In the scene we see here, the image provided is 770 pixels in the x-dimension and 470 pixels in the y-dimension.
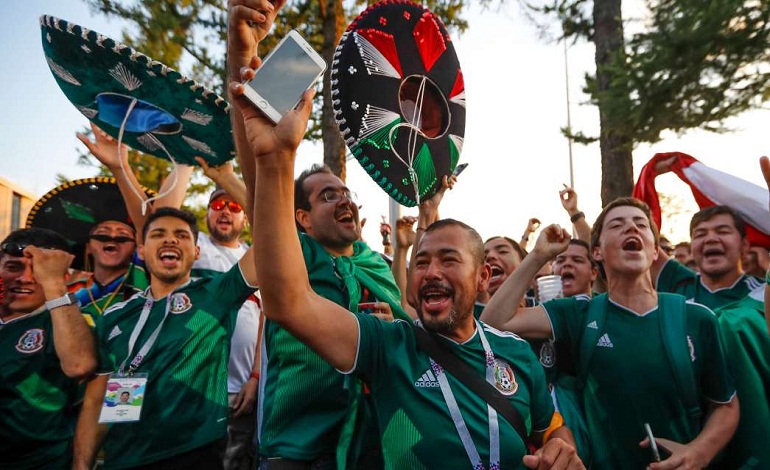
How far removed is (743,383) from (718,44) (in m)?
6.21

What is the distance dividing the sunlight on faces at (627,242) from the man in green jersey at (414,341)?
0.91 metres

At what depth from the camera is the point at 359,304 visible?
279cm

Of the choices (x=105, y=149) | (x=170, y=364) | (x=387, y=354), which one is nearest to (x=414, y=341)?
(x=387, y=354)

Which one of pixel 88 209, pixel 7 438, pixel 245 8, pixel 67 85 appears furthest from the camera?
pixel 88 209

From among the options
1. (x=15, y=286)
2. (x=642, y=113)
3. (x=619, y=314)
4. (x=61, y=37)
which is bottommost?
(x=619, y=314)

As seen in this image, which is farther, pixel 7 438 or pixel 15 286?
pixel 15 286

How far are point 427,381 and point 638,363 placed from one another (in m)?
1.15

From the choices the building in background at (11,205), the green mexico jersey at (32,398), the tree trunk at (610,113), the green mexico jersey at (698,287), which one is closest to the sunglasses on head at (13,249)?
the green mexico jersey at (32,398)

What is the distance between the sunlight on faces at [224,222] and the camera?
4.70m

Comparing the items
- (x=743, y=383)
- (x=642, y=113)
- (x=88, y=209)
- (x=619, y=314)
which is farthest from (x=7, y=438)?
(x=642, y=113)

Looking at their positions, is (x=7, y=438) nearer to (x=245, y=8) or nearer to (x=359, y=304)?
(x=359, y=304)

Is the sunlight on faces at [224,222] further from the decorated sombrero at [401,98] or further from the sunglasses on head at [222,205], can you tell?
the decorated sombrero at [401,98]

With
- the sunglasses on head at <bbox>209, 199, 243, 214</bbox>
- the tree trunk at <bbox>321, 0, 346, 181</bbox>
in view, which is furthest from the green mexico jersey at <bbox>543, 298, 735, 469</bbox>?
the tree trunk at <bbox>321, 0, 346, 181</bbox>

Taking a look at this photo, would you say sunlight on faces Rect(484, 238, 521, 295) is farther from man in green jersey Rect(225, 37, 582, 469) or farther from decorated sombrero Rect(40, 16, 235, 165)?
decorated sombrero Rect(40, 16, 235, 165)
